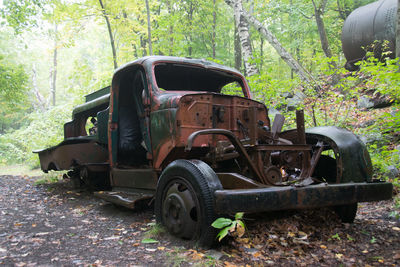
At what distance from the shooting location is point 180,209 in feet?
9.62

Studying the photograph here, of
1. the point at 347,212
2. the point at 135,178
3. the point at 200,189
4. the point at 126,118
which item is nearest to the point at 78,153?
the point at 126,118

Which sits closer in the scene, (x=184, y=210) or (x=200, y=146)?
(x=184, y=210)

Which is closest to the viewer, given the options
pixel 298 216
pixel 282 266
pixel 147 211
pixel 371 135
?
pixel 282 266

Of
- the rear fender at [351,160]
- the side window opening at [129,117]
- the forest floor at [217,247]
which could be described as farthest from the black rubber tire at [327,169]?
the side window opening at [129,117]

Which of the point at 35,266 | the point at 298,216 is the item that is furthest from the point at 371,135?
the point at 35,266

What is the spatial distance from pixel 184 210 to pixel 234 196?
2.06 ft

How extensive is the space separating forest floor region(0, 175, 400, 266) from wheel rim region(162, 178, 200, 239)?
0.11 meters

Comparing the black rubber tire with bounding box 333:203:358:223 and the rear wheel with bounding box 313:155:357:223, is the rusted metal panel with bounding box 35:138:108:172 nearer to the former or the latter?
the rear wheel with bounding box 313:155:357:223

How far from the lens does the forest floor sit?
8.32 ft

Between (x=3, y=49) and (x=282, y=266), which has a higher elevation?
(x=3, y=49)

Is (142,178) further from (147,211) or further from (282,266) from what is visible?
(282,266)

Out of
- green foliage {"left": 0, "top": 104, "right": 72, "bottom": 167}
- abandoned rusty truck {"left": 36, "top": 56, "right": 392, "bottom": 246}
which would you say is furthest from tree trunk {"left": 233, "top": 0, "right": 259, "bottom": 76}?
green foliage {"left": 0, "top": 104, "right": 72, "bottom": 167}

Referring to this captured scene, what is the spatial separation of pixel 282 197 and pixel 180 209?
38.1 inches

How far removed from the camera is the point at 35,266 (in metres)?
2.56
